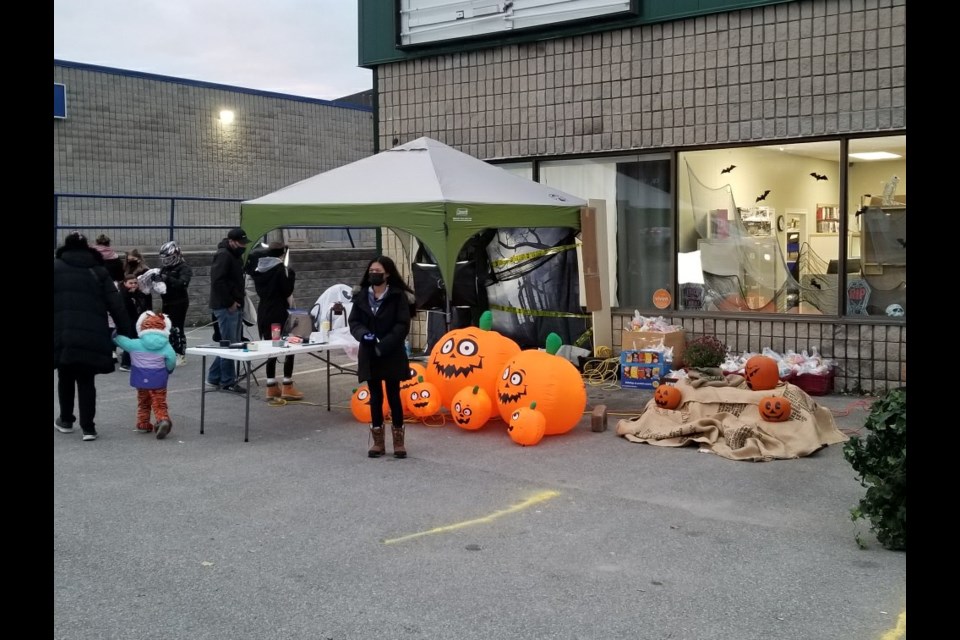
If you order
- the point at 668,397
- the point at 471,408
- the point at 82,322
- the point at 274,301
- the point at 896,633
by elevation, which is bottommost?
the point at 896,633

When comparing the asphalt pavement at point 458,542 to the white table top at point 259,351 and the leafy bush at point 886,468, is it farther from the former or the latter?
the white table top at point 259,351

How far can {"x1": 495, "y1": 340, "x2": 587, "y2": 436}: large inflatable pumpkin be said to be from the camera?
8688 millimetres

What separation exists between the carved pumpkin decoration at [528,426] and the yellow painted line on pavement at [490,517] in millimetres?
1443

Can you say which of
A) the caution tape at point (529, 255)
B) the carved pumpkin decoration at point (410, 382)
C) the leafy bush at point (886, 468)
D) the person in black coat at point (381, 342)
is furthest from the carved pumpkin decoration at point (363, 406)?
the leafy bush at point (886, 468)

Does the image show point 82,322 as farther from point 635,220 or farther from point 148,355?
point 635,220

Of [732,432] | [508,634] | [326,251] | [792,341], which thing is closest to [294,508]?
[508,634]

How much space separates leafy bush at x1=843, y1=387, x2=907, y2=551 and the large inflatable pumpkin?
3320 mm

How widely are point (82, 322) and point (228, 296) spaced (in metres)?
2.61

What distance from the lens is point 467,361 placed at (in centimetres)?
930

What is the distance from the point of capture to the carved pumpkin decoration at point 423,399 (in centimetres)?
938

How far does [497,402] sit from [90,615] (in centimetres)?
491

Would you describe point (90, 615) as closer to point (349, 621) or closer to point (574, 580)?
point (349, 621)

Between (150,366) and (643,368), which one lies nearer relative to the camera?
(150,366)

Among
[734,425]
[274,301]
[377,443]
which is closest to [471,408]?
[377,443]
